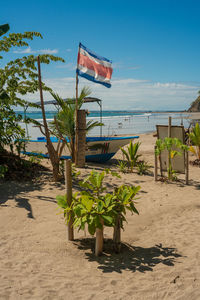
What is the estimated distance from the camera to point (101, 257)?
3.50 meters

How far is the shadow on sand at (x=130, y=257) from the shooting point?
3.24 meters

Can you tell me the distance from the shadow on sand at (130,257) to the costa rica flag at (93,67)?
6.36m

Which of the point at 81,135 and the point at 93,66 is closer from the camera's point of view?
the point at 81,135

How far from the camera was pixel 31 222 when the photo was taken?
4789mm

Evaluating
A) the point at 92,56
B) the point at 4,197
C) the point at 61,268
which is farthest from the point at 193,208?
the point at 92,56

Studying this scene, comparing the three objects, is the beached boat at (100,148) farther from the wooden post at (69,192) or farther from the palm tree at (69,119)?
the wooden post at (69,192)

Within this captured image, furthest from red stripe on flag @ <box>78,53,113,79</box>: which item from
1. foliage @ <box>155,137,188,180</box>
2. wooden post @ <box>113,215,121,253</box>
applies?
wooden post @ <box>113,215,121,253</box>

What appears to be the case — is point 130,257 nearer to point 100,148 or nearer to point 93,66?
point 100,148

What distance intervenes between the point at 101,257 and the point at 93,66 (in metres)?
6.97

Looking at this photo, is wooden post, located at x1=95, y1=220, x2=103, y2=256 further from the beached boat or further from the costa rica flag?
the costa rica flag

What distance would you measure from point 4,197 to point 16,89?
3786 millimetres

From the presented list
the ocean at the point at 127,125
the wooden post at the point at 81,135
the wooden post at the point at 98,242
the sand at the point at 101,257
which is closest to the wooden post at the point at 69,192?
the sand at the point at 101,257

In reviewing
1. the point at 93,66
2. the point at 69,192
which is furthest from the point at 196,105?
the point at 69,192

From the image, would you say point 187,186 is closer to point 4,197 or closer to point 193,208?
point 193,208
